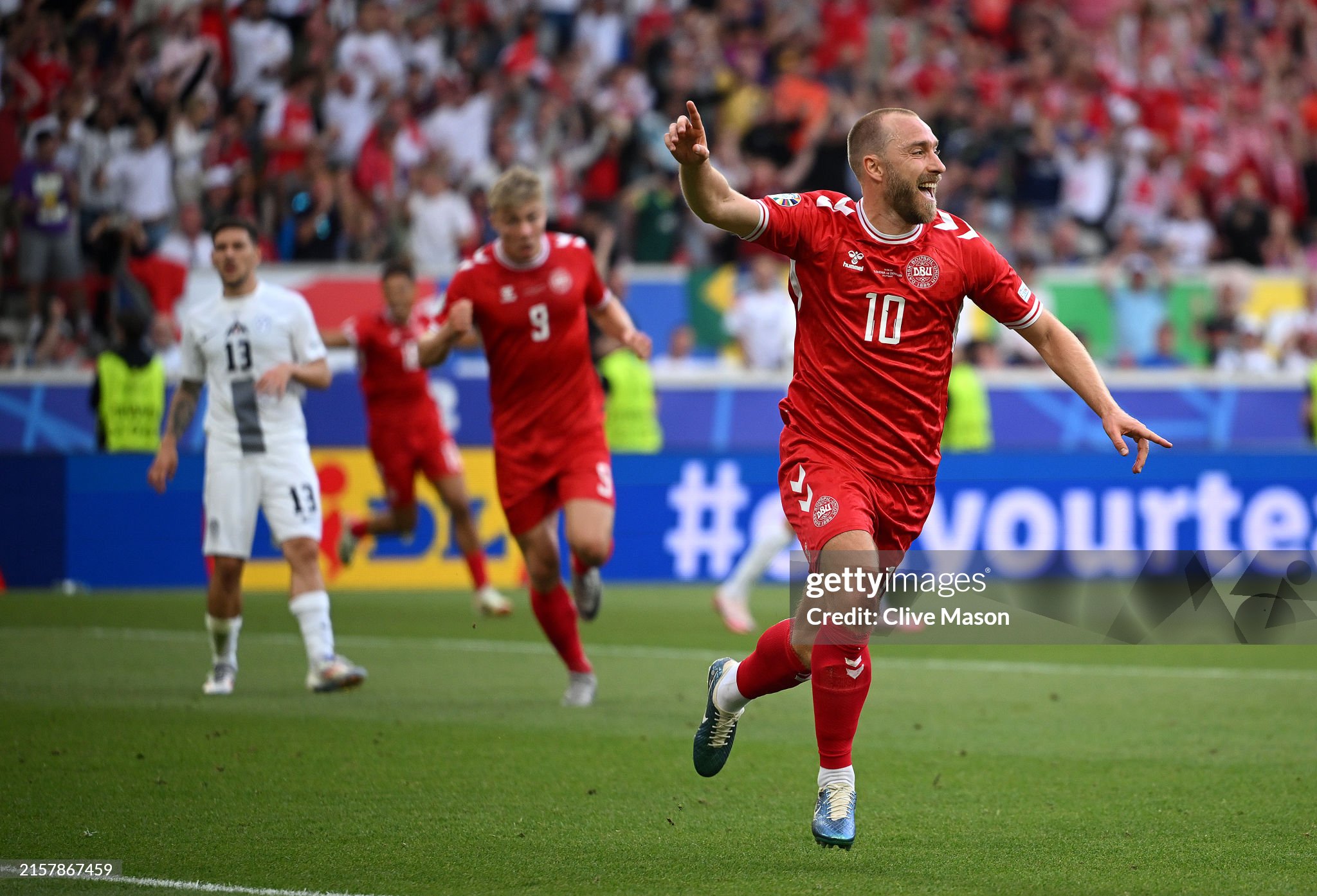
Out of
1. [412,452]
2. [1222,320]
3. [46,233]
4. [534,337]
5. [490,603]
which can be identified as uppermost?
[46,233]

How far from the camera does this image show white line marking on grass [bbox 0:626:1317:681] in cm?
1052

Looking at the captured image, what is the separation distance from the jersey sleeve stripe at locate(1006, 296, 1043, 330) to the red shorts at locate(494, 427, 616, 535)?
10.1ft

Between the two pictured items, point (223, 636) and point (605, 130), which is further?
point (605, 130)

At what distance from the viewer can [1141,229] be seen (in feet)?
69.1

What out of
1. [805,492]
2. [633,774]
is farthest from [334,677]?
[805,492]

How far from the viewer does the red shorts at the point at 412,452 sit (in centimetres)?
1326

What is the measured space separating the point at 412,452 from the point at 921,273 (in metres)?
7.99

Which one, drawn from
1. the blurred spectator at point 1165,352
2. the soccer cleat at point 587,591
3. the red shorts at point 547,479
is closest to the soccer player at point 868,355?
the red shorts at point 547,479

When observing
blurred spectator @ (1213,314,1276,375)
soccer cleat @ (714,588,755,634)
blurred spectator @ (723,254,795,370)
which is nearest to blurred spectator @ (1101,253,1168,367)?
blurred spectator @ (1213,314,1276,375)

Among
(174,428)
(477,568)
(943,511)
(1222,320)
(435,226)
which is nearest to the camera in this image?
(174,428)

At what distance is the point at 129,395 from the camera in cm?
1509

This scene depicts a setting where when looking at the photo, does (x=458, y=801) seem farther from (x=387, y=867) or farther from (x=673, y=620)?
(x=673, y=620)

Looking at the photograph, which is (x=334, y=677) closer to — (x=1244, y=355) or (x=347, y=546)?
(x=347, y=546)

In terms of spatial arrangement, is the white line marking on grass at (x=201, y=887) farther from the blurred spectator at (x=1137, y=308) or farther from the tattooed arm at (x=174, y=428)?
the blurred spectator at (x=1137, y=308)
